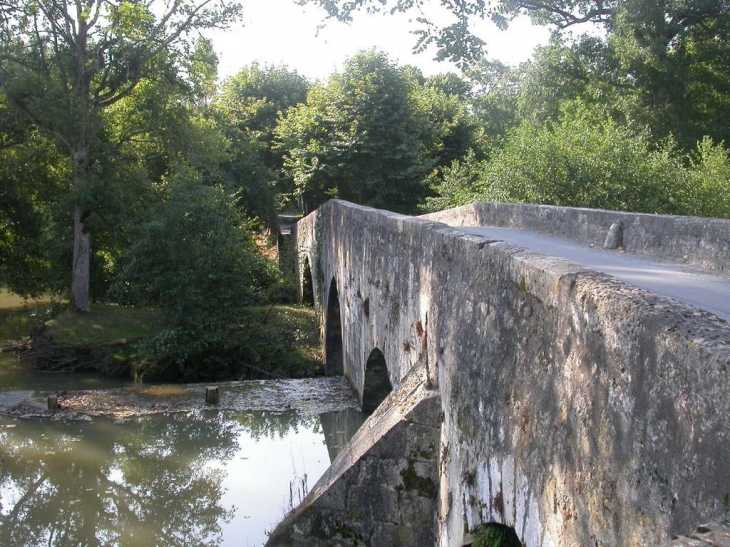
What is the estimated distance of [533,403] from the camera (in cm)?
316

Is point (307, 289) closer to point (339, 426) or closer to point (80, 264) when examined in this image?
point (80, 264)

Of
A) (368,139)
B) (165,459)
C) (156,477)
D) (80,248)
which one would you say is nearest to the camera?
(156,477)

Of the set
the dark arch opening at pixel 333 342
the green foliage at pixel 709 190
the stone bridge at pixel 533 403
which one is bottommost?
the dark arch opening at pixel 333 342

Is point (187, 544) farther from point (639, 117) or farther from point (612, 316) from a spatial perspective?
point (639, 117)

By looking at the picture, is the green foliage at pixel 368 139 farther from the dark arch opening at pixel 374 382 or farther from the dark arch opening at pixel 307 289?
the dark arch opening at pixel 374 382

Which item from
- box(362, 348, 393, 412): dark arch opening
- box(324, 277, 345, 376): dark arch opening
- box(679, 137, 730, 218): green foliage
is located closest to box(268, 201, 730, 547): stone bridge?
box(362, 348, 393, 412): dark arch opening

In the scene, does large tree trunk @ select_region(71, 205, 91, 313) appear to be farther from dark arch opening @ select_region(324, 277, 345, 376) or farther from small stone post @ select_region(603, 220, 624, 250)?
small stone post @ select_region(603, 220, 624, 250)

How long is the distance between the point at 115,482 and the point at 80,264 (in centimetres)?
1016

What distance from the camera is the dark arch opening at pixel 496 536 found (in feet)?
13.0

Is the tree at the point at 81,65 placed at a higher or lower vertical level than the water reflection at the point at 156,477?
higher

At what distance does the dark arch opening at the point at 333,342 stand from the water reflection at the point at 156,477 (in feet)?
10.9

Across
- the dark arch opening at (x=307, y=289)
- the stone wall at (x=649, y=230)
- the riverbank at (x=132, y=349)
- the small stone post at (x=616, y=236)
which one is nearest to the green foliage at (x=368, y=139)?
the dark arch opening at (x=307, y=289)

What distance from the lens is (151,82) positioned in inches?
755

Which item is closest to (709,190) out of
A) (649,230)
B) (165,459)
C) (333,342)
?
(333,342)
